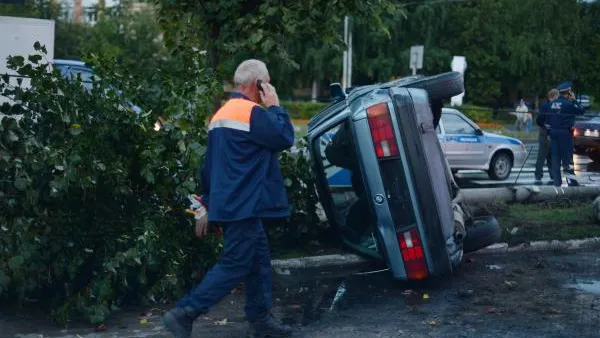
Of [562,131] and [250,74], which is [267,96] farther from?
[562,131]

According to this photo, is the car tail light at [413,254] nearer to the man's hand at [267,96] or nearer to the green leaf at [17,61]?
the man's hand at [267,96]

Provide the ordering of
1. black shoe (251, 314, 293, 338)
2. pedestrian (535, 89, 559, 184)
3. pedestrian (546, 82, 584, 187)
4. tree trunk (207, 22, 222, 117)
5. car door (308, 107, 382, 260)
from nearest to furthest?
black shoe (251, 314, 293, 338) → car door (308, 107, 382, 260) → tree trunk (207, 22, 222, 117) → pedestrian (546, 82, 584, 187) → pedestrian (535, 89, 559, 184)

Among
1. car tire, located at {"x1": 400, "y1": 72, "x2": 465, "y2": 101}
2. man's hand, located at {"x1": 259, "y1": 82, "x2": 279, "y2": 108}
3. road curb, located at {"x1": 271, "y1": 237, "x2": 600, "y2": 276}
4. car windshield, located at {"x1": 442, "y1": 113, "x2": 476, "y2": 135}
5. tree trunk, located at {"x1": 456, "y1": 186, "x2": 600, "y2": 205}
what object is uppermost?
car windshield, located at {"x1": 442, "y1": 113, "x2": 476, "y2": 135}

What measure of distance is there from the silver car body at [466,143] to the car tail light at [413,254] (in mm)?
12482

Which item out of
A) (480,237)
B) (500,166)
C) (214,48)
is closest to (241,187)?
(480,237)

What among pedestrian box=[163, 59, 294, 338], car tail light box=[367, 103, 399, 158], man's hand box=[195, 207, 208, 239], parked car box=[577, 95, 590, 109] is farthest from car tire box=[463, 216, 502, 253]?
Result: parked car box=[577, 95, 590, 109]

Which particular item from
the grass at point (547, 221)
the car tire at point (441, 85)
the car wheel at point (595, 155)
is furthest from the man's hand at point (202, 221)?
the car wheel at point (595, 155)

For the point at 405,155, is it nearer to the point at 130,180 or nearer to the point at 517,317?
the point at 517,317

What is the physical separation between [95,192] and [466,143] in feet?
46.7

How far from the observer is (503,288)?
806cm

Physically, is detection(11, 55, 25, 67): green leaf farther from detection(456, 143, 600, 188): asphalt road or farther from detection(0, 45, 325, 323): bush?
detection(456, 143, 600, 188): asphalt road

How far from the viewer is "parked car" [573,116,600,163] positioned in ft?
77.5

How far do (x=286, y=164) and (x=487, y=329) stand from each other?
325cm

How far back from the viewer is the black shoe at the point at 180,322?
616cm
